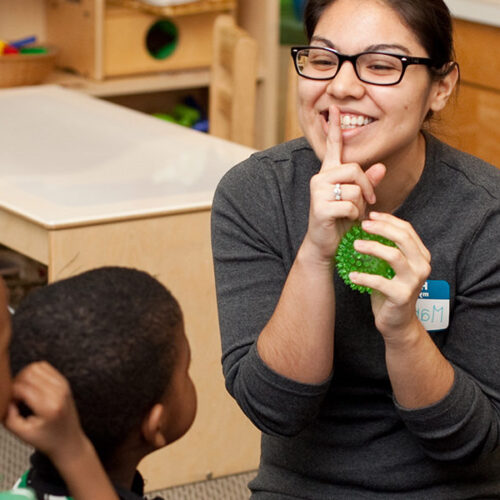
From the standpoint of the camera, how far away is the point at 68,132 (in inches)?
97.9

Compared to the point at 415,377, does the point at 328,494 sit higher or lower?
lower

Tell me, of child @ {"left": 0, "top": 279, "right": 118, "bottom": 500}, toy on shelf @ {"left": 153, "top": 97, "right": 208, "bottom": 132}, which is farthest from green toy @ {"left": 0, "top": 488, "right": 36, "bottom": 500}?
toy on shelf @ {"left": 153, "top": 97, "right": 208, "bottom": 132}

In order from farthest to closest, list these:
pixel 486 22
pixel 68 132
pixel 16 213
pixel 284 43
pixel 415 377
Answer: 1. pixel 284 43
2. pixel 486 22
3. pixel 68 132
4. pixel 16 213
5. pixel 415 377

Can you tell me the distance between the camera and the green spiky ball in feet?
3.79

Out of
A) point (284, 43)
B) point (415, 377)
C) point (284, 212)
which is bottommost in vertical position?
point (284, 43)

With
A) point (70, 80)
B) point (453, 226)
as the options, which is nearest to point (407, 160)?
point (453, 226)

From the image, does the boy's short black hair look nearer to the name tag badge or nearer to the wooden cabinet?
the name tag badge

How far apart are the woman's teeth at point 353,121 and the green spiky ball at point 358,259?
13 centimetres

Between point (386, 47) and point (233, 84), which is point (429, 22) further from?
point (233, 84)

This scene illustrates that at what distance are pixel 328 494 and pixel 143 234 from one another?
2.58 feet

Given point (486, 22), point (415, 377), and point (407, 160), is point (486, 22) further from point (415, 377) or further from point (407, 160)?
point (415, 377)

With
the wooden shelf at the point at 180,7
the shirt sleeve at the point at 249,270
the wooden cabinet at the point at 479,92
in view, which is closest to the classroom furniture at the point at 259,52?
the wooden shelf at the point at 180,7

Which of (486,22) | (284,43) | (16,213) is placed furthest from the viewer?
(284,43)

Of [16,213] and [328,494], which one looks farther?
[16,213]
